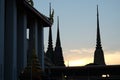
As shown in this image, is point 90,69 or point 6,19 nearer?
point 6,19

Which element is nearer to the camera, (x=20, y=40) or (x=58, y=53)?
(x=20, y=40)

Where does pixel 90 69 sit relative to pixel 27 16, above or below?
below

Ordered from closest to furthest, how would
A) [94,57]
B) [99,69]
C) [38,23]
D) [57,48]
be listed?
[38,23] < [99,69] < [94,57] < [57,48]

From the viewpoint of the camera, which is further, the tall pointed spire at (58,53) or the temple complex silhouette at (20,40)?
the tall pointed spire at (58,53)

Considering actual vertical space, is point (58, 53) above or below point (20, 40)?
above

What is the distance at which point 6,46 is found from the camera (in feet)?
96.8

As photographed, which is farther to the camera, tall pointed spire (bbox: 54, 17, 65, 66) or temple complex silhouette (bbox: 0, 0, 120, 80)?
tall pointed spire (bbox: 54, 17, 65, 66)

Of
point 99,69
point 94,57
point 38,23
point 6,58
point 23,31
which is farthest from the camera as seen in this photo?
point 94,57

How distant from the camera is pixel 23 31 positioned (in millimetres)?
32406

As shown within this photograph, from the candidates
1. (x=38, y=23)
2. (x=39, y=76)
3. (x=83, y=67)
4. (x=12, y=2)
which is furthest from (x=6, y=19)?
(x=83, y=67)

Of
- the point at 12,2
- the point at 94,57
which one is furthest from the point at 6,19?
the point at 94,57

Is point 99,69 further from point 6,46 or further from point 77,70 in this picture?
point 6,46

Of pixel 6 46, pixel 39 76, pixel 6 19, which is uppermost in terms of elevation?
pixel 6 19

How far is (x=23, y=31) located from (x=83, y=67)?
20.5 m
